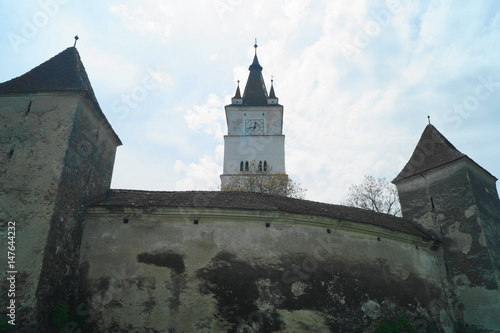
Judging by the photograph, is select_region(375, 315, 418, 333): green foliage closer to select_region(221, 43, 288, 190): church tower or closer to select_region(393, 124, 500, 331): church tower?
select_region(393, 124, 500, 331): church tower

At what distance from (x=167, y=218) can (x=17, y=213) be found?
13.1 ft

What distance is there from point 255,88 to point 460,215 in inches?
1503

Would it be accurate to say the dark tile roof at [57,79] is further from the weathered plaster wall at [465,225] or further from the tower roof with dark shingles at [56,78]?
the weathered plaster wall at [465,225]

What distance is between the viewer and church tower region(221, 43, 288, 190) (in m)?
44.8

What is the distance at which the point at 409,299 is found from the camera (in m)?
12.9

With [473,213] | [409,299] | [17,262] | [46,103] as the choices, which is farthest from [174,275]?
[473,213]

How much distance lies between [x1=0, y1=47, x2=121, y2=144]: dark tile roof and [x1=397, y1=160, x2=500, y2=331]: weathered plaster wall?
1360 centimetres

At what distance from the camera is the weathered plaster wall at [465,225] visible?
544 inches

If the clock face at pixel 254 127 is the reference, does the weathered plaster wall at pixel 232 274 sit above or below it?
below

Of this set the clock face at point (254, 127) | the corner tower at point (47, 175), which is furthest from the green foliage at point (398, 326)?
the clock face at point (254, 127)

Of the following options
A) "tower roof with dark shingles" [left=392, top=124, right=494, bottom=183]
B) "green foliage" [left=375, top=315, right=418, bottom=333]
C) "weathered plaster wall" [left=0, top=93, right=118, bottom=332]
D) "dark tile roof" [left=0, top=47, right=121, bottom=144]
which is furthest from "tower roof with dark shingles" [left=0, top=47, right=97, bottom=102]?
"tower roof with dark shingles" [left=392, top=124, right=494, bottom=183]

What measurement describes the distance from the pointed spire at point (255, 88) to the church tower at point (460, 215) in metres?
32.4

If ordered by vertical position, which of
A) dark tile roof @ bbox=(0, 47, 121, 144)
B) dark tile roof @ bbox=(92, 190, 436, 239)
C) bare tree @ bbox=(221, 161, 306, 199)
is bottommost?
dark tile roof @ bbox=(92, 190, 436, 239)

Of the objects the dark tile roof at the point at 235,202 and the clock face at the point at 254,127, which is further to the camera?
the clock face at the point at 254,127
